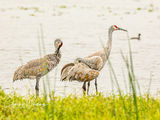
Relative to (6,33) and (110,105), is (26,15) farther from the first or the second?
(110,105)

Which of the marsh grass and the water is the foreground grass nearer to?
the marsh grass

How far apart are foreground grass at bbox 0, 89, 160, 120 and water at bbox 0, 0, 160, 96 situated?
407 mm

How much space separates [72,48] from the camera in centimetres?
1838

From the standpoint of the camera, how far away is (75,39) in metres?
21.0

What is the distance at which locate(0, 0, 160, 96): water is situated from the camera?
12.2 meters

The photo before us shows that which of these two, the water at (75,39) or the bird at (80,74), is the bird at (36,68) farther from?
the bird at (80,74)

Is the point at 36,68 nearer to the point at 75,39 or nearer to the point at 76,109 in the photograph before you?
the point at 76,109

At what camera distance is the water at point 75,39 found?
12.2 meters

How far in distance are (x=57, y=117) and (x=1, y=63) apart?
796cm

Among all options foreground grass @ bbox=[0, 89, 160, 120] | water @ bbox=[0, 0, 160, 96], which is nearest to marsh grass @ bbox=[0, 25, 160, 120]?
foreground grass @ bbox=[0, 89, 160, 120]

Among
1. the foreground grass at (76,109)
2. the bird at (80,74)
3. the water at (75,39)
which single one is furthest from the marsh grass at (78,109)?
the bird at (80,74)

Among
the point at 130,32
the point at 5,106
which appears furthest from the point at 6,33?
the point at 5,106

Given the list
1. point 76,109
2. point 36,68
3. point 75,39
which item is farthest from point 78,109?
point 75,39

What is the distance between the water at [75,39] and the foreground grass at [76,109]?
41 cm
